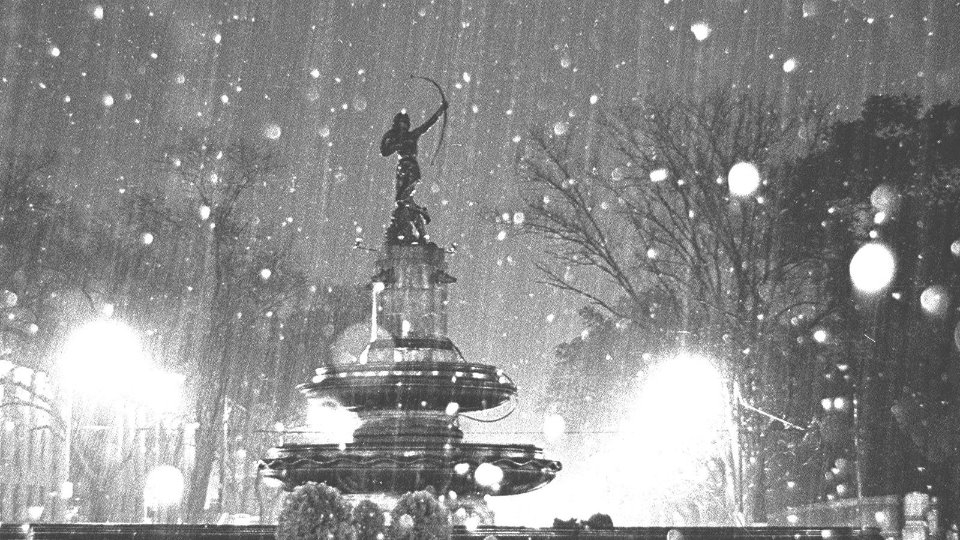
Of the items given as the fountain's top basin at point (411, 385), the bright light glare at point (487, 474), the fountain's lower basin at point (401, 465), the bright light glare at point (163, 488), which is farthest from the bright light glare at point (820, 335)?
the bright light glare at point (163, 488)

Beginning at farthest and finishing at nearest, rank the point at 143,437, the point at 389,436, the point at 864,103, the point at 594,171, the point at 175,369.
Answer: the point at 143,437 → the point at 175,369 → the point at 594,171 → the point at 864,103 → the point at 389,436

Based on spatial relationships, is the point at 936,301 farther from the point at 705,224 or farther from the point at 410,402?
the point at 410,402

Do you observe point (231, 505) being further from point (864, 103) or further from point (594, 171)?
point (864, 103)

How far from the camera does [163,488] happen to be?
36.3 metres

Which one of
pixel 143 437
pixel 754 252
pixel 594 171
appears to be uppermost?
pixel 594 171

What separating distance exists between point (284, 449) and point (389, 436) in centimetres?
97

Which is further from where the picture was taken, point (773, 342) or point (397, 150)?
point (773, 342)

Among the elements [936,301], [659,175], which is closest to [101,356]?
[659,175]

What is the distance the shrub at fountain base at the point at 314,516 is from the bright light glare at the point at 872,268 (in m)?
14.6

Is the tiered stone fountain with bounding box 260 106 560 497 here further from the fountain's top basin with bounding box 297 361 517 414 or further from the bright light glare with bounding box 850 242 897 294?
the bright light glare with bounding box 850 242 897 294

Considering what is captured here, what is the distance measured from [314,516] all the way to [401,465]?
1867mm

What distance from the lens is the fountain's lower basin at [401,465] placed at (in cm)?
873

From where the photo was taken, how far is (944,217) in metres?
18.4

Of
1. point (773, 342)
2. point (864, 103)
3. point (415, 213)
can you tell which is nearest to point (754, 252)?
point (773, 342)
